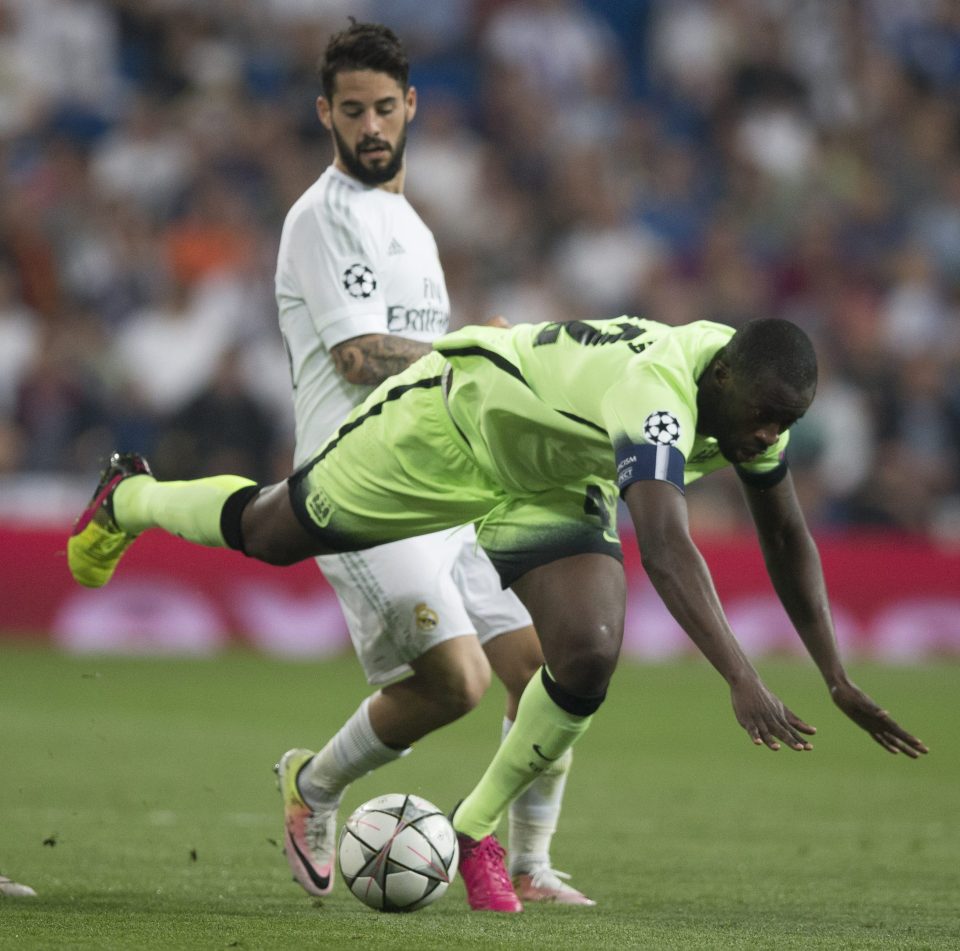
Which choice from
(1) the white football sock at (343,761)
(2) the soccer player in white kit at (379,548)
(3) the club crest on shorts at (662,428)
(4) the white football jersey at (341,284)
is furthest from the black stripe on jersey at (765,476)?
(1) the white football sock at (343,761)

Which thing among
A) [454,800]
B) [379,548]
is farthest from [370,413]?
[454,800]

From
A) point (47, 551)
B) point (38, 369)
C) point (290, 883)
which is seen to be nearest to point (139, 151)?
point (38, 369)

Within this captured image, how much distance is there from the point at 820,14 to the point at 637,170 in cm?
277

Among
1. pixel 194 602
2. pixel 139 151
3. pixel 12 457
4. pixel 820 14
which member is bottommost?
pixel 194 602

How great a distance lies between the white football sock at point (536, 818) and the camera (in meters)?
5.93

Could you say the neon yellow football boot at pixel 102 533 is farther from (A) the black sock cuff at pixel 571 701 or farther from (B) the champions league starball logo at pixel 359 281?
(A) the black sock cuff at pixel 571 701

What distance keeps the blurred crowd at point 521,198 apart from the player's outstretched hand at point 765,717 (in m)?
8.86

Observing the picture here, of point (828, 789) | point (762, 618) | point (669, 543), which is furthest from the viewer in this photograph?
point (762, 618)

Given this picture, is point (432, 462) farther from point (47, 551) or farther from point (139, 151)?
point (139, 151)

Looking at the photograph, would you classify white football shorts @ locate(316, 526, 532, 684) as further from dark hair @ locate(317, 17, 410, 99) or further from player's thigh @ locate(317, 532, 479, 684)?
dark hair @ locate(317, 17, 410, 99)

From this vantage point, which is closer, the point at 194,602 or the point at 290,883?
the point at 290,883

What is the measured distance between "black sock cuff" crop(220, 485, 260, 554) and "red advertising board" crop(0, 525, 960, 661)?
7780mm

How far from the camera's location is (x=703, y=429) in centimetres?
492

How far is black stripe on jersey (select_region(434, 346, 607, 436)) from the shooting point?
196 inches
